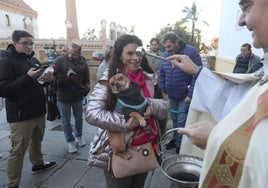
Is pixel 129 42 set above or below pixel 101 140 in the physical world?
above

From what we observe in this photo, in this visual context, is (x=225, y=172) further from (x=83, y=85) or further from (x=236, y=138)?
(x=83, y=85)

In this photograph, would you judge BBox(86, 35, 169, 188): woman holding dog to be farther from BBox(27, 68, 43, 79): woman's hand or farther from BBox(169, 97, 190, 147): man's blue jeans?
BBox(169, 97, 190, 147): man's blue jeans

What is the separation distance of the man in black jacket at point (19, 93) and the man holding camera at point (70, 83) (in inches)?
32.0

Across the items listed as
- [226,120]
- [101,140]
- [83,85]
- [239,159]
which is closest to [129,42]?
[101,140]

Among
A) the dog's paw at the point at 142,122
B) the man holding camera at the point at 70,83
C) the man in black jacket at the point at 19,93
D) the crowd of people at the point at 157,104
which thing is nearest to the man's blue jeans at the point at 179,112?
the crowd of people at the point at 157,104

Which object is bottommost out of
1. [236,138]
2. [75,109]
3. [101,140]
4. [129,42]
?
[75,109]

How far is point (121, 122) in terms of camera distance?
6.01 ft

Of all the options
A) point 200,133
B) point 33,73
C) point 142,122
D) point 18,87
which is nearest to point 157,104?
point 142,122

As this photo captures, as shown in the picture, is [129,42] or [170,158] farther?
[129,42]

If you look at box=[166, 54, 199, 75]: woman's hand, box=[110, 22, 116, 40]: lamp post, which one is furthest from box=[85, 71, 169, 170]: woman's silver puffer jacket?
box=[110, 22, 116, 40]: lamp post

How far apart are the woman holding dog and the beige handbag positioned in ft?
0.20

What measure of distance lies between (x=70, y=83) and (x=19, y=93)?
1120 mm

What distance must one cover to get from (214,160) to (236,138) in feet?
0.41

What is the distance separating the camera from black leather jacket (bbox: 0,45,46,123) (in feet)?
8.82
